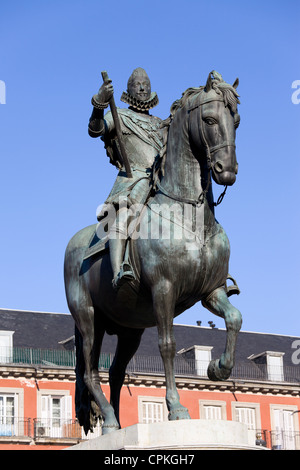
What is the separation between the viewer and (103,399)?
591 inches

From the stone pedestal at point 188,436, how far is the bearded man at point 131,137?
2353mm

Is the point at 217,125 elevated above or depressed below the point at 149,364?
below

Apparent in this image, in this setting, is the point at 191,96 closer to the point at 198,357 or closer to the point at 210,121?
the point at 210,121

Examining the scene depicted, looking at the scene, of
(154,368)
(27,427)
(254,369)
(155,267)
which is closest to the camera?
(155,267)

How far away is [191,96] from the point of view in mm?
14328

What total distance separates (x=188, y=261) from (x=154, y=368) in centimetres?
4824

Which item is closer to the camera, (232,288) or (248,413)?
(232,288)

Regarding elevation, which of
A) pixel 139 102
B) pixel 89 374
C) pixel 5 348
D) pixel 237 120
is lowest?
pixel 89 374

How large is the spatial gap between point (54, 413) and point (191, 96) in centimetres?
4640

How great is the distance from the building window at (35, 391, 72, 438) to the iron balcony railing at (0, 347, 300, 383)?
5.68 feet

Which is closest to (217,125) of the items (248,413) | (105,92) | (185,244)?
(185,244)

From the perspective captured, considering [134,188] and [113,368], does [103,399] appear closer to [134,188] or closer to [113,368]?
[113,368]

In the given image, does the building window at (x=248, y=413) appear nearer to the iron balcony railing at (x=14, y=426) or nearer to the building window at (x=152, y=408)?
the building window at (x=152, y=408)
